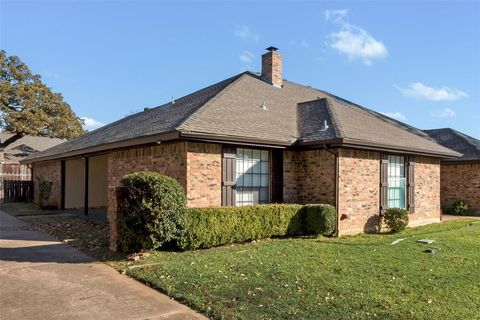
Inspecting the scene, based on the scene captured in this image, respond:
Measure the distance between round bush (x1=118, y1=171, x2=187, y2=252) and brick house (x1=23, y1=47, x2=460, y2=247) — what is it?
62cm

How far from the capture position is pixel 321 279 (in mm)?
6301

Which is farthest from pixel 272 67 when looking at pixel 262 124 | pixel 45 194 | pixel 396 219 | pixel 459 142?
pixel 45 194

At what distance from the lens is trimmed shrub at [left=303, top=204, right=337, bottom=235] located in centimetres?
1049

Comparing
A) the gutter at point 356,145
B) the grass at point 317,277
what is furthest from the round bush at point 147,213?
the gutter at point 356,145

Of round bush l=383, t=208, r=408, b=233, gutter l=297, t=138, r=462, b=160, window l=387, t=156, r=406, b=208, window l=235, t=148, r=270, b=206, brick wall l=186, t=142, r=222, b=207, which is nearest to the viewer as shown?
brick wall l=186, t=142, r=222, b=207

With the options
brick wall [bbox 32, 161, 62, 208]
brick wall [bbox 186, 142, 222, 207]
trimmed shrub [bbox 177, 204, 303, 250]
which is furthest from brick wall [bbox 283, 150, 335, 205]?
brick wall [bbox 32, 161, 62, 208]

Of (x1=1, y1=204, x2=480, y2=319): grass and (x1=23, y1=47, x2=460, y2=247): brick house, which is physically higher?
(x1=23, y1=47, x2=460, y2=247): brick house

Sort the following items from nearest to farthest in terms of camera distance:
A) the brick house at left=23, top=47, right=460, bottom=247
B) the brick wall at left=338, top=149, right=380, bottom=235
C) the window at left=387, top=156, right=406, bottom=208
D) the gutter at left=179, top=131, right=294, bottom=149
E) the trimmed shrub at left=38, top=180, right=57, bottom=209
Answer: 1. the gutter at left=179, top=131, right=294, bottom=149
2. the brick house at left=23, top=47, right=460, bottom=247
3. the brick wall at left=338, top=149, right=380, bottom=235
4. the window at left=387, top=156, right=406, bottom=208
5. the trimmed shrub at left=38, top=180, right=57, bottom=209

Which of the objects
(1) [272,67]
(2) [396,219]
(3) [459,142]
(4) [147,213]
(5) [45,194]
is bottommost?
(2) [396,219]

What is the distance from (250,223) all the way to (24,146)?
3692cm

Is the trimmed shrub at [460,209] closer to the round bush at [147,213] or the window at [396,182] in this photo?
the window at [396,182]

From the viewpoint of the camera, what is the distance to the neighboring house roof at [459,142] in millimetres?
18917

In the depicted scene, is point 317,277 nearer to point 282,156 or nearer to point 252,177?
point 252,177

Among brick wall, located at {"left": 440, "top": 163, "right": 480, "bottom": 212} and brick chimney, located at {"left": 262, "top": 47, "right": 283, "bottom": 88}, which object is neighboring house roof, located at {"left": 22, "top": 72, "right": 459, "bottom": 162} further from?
brick wall, located at {"left": 440, "top": 163, "right": 480, "bottom": 212}
